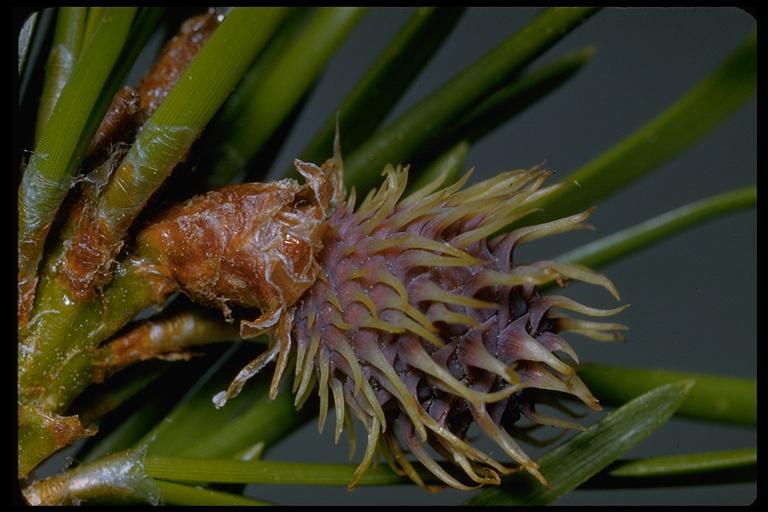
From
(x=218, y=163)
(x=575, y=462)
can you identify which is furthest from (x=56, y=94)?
(x=575, y=462)

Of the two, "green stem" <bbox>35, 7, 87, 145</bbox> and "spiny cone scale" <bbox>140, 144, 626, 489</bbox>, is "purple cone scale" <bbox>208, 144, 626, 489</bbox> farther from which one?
"green stem" <bbox>35, 7, 87, 145</bbox>

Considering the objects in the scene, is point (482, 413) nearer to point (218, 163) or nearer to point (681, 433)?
point (218, 163)

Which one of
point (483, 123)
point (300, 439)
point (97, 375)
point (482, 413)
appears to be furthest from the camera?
point (300, 439)

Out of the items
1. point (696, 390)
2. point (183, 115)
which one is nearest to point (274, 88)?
point (183, 115)

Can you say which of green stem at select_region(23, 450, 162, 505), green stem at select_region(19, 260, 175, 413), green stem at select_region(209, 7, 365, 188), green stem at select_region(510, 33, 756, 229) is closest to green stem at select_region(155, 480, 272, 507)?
green stem at select_region(23, 450, 162, 505)

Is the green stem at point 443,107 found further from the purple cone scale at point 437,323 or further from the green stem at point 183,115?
the green stem at point 183,115

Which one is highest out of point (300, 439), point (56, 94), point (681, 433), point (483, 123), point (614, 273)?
point (56, 94)
